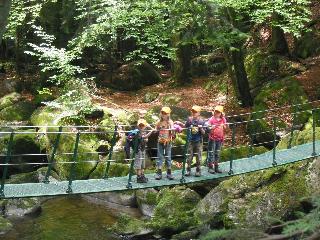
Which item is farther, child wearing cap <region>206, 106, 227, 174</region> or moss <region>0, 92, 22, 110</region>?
moss <region>0, 92, 22, 110</region>

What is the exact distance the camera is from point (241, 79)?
14633mm

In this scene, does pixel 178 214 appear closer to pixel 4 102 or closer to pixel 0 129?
pixel 0 129

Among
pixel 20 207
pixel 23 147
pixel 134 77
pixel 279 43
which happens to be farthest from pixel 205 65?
pixel 20 207

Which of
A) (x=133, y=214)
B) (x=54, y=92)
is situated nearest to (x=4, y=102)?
(x=54, y=92)

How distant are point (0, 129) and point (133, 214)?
5672mm

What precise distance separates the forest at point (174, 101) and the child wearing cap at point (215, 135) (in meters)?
0.28

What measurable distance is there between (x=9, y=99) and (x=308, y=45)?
1044 cm

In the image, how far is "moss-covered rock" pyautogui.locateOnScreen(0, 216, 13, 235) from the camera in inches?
375

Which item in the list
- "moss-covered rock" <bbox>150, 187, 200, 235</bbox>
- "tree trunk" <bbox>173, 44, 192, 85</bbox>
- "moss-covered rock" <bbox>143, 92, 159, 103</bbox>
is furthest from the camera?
"tree trunk" <bbox>173, 44, 192, 85</bbox>

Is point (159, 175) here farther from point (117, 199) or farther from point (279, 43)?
point (279, 43)

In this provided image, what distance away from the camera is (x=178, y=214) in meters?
9.37

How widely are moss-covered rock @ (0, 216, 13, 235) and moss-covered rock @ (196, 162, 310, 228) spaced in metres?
3.65

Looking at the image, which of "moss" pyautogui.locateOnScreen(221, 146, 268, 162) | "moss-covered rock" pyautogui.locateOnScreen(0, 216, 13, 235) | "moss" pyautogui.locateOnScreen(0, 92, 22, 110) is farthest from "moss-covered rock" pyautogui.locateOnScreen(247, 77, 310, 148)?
"moss" pyautogui.locateOnScreen(0, 92, 22, 110)

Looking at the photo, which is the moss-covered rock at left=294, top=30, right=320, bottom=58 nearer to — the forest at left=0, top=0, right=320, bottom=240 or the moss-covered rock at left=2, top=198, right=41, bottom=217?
the forest at left=0, top=0, right=320, bottom=240
